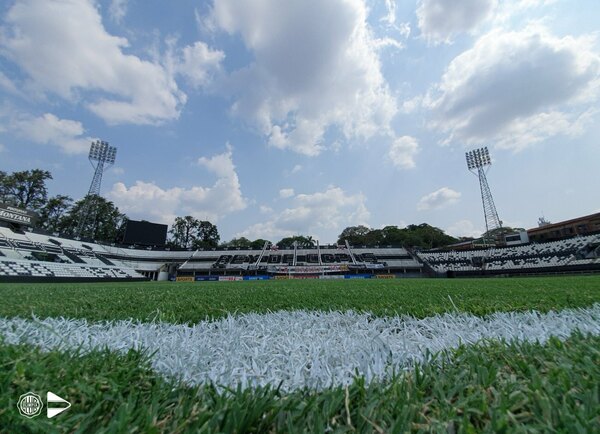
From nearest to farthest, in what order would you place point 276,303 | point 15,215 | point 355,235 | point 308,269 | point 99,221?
1. point 276,303
2. point 15,215
3. point 308,269
4. point 99,221
5. point 355,235

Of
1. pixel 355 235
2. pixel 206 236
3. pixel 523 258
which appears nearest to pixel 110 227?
pixel 206 236

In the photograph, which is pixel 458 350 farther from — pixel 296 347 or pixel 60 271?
pixel 60 271

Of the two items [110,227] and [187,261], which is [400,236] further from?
[110,227]

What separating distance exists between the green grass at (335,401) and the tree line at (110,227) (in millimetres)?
36700

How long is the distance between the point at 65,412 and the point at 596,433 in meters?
0.97

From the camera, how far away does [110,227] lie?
43906 millimetres

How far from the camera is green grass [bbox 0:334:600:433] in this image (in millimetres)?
479

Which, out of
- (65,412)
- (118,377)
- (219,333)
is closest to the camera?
(65,412)

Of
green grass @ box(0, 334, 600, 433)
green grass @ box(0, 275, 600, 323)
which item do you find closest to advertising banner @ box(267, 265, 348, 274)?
green grass @ box(0, 275, 600, 323)

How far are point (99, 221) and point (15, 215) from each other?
65.7 feet

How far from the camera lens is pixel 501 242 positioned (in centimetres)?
3281

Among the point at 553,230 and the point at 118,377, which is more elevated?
the point at 553,230

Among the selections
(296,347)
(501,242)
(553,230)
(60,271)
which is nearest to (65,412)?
(296,347)

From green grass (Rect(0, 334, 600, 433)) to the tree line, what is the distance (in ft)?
120
